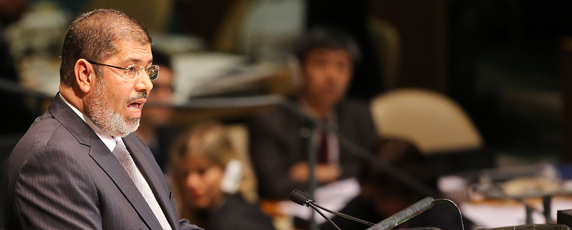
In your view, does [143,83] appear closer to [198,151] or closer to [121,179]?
[121,179]

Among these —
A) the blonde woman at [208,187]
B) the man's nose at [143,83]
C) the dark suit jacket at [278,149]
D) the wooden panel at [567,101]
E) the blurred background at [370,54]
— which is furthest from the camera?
the blurred background at [370,54]

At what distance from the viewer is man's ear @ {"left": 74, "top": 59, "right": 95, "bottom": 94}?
3.61 ft

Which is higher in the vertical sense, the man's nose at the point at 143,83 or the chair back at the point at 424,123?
the chair back at the point at 424,123

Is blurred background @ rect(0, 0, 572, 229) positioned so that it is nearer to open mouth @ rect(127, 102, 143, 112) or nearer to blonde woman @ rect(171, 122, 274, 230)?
blonde woman @ rect(171, 122, 274, 230)

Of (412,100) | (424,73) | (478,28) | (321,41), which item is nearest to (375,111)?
(412,100)

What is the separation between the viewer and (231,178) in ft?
8.82

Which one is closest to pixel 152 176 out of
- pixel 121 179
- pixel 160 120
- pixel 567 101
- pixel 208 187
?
pixel 121 179

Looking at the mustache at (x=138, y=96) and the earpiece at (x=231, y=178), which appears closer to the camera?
the mustache at (x=138, y=96)

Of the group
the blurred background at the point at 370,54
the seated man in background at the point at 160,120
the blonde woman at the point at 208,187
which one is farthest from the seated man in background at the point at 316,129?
the blonde woman at the point at 208,187

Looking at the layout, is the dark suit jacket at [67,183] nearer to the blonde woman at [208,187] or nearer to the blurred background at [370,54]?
the blonde woman at [208,187]

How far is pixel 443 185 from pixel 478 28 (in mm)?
2695

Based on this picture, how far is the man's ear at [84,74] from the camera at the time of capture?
110 cm

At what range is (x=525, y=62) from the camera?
6.53 m

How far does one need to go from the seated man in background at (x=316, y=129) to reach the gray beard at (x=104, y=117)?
1964mm
